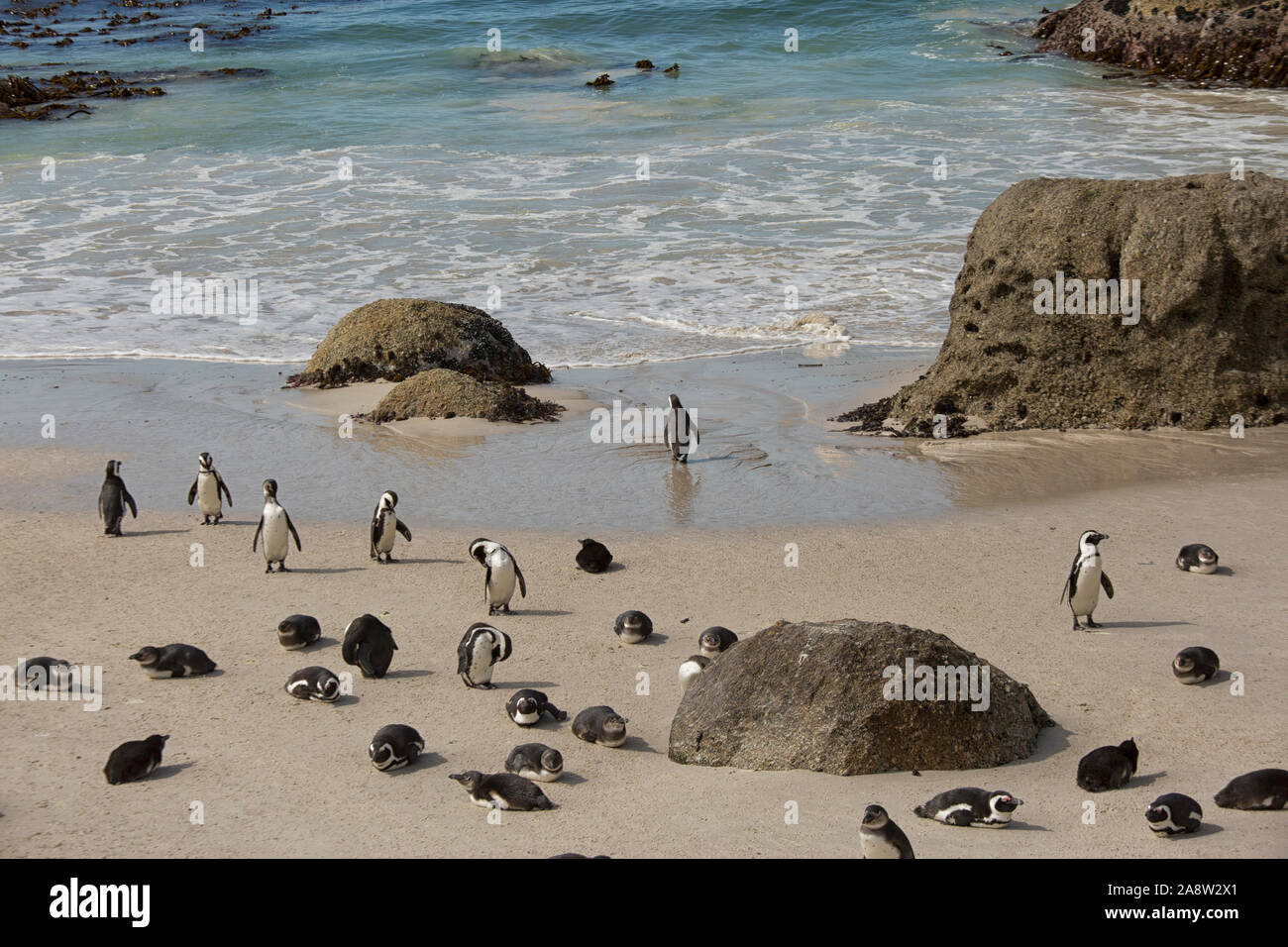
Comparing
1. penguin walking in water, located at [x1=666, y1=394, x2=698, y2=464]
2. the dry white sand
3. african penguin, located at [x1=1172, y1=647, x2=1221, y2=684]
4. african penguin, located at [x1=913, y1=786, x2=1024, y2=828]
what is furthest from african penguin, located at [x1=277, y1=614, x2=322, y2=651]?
african penguin, located at [x1=1172, y1=647, x2=1221, y2=684]

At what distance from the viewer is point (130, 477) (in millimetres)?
11156

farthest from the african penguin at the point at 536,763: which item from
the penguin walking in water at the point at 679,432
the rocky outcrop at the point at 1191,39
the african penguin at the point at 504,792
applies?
the rocky outcrop at the point at 1191,39

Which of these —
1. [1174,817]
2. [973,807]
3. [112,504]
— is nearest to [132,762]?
[973,807]

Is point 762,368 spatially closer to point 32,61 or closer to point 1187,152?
point 1187,152

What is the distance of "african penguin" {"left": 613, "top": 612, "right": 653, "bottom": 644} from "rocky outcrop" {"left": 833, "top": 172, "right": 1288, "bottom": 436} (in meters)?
4.99

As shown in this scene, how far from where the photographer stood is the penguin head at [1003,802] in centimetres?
534

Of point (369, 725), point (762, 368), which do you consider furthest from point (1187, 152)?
point (369, 725)

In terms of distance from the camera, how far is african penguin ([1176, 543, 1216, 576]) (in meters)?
8.55

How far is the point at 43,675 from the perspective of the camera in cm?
696

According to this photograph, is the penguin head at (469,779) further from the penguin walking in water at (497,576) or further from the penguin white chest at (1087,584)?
the penguin white chest at (1087,584)

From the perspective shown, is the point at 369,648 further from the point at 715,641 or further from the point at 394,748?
the point at 715,641

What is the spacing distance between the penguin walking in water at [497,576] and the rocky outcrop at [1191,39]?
29413 millimetres

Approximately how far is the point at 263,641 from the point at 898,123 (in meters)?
24.1

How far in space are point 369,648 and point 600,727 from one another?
1549mm
